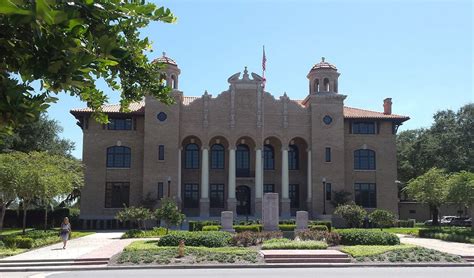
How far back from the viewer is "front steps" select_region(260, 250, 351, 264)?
20.6m

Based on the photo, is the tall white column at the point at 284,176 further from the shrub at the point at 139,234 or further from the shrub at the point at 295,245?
the shrub at the point at 295,245

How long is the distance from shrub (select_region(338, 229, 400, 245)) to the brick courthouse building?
62.5ft

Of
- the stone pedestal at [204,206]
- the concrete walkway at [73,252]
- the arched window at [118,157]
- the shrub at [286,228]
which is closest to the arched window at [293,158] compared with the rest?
the stone pedestal at [204,206]

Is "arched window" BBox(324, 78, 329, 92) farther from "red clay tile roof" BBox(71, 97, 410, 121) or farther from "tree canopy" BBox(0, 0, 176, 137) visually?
"tree canopy" BBox(0, 0, 176, 137)

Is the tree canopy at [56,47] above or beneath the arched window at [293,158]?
beneath

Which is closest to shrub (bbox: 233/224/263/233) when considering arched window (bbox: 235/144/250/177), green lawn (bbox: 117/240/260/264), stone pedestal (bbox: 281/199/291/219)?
green lawn (bbox: 117/240/260/264)

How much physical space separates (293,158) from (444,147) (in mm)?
18466

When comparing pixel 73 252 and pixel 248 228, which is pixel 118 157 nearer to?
pixel 248 228

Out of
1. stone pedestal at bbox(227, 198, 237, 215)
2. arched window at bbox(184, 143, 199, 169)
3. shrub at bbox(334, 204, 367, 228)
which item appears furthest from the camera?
arched window at bbox(184, 143, 199, 169)

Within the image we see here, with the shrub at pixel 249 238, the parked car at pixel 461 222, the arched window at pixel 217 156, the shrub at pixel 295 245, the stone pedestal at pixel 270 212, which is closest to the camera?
the shrub at pixel 295 245

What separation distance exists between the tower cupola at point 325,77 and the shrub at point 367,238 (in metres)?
23.3

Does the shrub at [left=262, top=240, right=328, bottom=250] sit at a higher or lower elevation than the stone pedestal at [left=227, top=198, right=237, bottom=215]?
lower

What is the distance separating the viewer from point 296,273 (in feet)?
58.7

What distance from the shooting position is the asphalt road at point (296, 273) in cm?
1694
